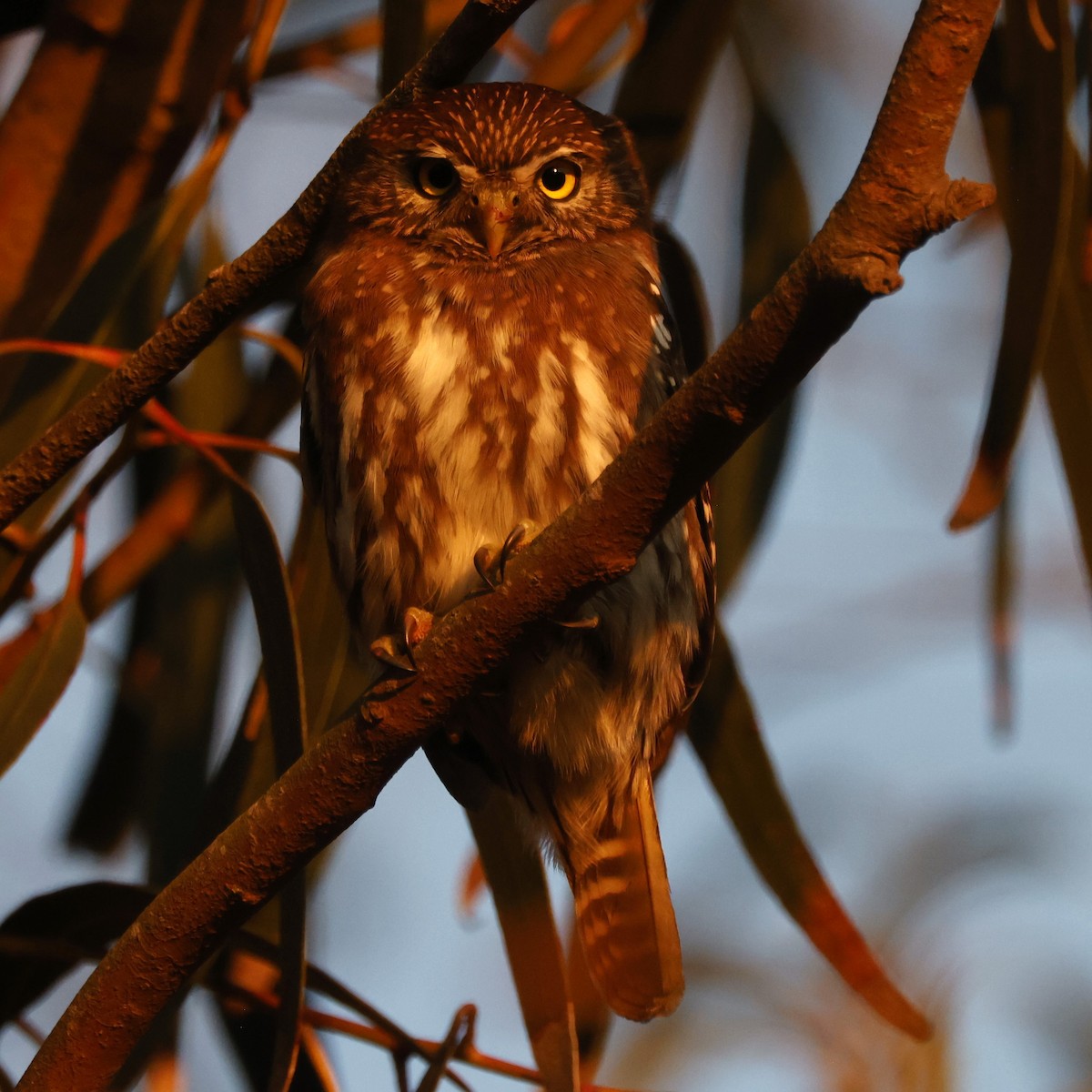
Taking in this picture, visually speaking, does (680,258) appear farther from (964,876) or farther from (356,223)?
(964,876)

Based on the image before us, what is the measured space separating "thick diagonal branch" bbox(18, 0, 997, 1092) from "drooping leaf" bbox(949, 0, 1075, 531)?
A: 83cm

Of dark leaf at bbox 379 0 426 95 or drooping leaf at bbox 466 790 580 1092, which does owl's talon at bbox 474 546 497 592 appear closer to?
drooping leaf at bbox 466 790 580 1092

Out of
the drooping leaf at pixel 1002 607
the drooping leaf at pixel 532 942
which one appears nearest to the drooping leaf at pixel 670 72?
the drooping leaf at pixel 1002 607

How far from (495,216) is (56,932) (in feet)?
4.81

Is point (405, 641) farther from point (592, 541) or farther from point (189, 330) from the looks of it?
point (592, 541)

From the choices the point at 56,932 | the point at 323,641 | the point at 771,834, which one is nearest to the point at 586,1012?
the point at 771,834

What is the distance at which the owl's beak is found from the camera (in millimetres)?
2775

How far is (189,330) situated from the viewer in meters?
1.94

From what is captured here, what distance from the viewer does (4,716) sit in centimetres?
230

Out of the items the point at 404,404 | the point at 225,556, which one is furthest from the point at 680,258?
the point at 225,556

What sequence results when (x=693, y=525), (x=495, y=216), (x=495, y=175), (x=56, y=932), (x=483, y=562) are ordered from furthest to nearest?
(x=495, y=175)
(x=495, y=216)
(x=693, y=525)
(x=56, y=932)
(x=483, y=562)

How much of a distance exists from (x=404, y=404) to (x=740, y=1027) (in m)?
2.51

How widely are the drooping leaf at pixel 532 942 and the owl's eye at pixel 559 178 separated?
1.18 meters

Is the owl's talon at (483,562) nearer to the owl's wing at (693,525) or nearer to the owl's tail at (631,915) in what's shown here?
the owl's wing at (693,525)
